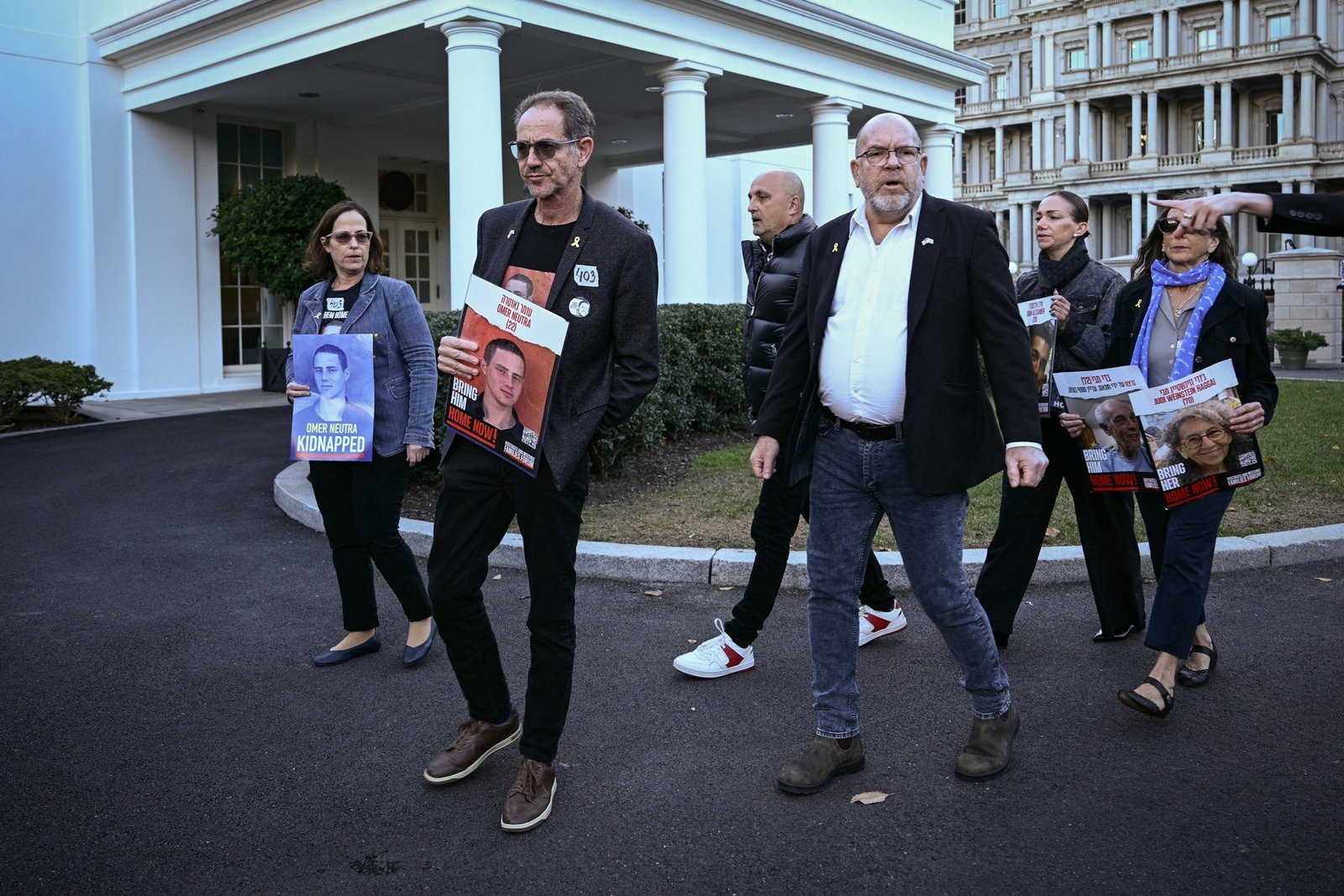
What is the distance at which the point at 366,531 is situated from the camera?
492 cm

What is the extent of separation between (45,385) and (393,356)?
1051 cm

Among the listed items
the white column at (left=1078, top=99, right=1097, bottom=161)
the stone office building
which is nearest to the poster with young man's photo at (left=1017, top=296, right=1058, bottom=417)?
the stone office building

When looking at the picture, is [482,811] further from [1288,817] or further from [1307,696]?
[1307,696]

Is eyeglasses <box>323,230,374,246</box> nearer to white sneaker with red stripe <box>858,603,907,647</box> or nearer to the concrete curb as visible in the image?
the concrete curb

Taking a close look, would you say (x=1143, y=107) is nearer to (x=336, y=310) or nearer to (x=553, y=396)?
(x=336, y=310)

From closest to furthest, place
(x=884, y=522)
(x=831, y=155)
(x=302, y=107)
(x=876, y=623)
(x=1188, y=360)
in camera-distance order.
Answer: (x=1188, y=360) → (x=876, y=623) → (x=884, y=522) → (x=831, y=155) → (x=302, y=107)

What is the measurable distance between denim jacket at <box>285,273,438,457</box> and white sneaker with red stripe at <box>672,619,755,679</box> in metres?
1.40

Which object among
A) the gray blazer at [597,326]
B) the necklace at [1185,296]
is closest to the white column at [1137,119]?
→ the necklace at [1185,296]

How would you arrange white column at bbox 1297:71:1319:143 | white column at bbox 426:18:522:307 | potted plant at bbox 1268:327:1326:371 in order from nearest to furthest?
white column at bbox 426:18:522:307, potted plant at bbox 1268:327:1326:371, white column at bbox 1297:71:1319:143

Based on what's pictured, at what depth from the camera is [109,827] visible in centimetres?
341

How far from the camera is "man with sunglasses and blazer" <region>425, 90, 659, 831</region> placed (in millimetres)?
3455

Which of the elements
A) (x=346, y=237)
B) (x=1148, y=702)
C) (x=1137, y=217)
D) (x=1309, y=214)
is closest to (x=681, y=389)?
(x=346, y=237)

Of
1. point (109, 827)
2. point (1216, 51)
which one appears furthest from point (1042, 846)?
point (1216, 51)

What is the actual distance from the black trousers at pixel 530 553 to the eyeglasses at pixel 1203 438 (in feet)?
7.39
